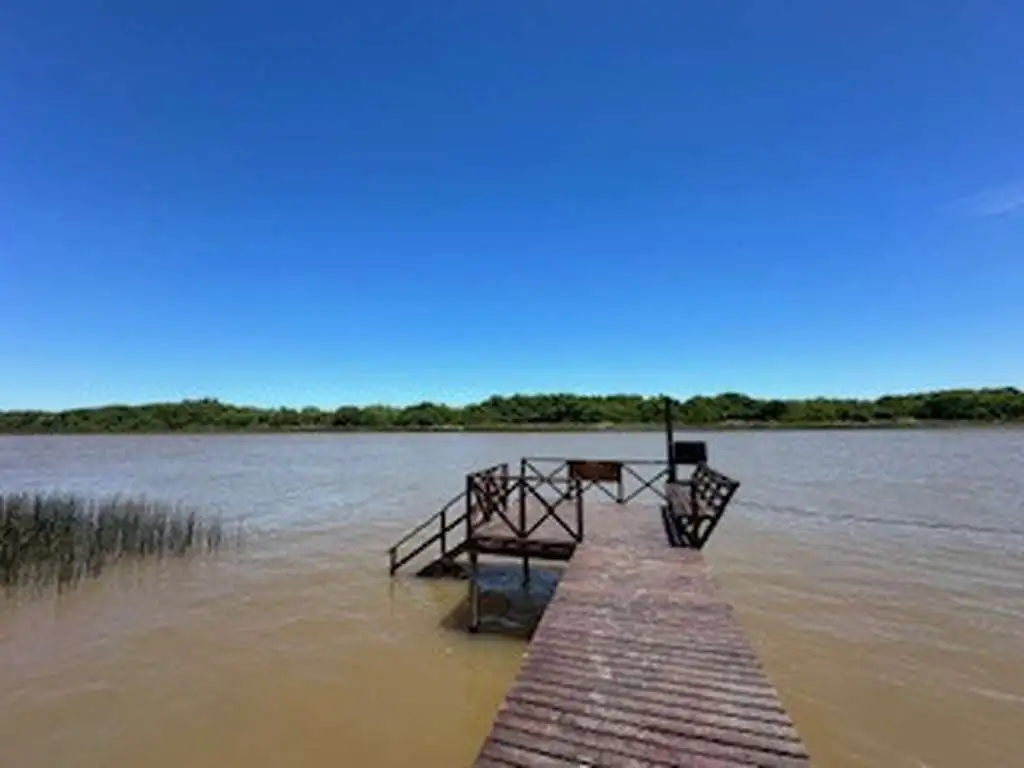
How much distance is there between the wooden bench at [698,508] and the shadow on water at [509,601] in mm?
2495

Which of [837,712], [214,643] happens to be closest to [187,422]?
[214,643]

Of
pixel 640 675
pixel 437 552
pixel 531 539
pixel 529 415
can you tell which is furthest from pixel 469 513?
pixel 529 415

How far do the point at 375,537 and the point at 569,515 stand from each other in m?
7.51

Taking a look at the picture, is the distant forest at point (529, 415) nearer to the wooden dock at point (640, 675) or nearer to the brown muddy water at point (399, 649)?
the brown muddy water at point (399, 649)

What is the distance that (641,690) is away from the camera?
4.76m

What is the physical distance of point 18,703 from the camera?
8094mm


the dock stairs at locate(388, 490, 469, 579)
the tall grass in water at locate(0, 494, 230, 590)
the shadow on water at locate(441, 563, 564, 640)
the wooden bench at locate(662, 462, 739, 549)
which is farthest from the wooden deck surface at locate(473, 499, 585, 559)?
the tall grass in water at locate(0, 494, 230, 590)

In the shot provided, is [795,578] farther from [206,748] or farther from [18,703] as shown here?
[18,703]

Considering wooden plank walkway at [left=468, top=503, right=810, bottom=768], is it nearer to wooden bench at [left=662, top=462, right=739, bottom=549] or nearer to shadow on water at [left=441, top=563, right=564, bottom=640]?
wooden bench at [left=662, top=462, right=739, bottom=549]

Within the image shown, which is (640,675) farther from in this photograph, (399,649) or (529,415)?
(529,415)

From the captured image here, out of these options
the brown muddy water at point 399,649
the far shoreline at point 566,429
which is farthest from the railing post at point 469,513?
the far shoreline at point 566,429

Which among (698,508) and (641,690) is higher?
(698,508)

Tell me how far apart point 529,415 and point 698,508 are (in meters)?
83.6

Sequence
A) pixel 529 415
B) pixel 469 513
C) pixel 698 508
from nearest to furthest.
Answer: pixel 698 508 → pixel 469 513 → pixel 529 415
